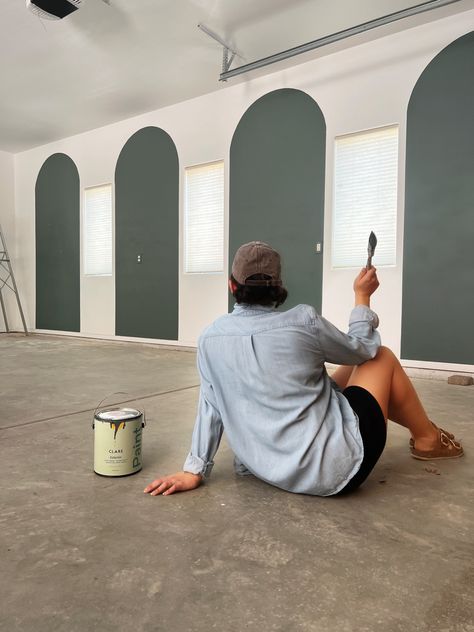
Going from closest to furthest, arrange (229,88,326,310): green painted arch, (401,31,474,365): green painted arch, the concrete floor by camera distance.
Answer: the concrete floor, (401,31,474,365): green painted arch, (229,88,326,310): green painted arch

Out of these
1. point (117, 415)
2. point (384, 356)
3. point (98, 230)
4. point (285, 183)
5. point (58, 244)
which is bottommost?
point (117, 415)

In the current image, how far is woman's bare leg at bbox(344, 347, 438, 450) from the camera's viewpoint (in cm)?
156

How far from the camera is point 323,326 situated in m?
1.39

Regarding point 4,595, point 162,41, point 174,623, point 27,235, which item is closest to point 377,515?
point 174,623

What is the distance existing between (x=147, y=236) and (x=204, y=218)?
1052 mm

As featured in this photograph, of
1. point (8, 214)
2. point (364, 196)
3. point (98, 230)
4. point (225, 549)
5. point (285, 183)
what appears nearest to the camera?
point (225, 549)

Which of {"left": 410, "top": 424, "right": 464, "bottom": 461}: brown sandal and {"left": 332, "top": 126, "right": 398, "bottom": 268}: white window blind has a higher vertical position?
{"left": 332, "top": 126, "right": 398, "bottom": 268}: white window blind

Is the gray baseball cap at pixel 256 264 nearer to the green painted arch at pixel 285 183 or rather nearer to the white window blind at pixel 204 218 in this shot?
the green painted arch at pixel 285 183

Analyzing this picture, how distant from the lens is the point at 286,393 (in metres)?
Result: 1.42

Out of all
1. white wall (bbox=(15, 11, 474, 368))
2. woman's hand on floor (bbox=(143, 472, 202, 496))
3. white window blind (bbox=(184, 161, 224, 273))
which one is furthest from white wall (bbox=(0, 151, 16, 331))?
woman's hand on floor (bbox=(143, 472, 202, 496))

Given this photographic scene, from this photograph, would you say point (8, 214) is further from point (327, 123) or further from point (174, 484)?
point (174, 484)

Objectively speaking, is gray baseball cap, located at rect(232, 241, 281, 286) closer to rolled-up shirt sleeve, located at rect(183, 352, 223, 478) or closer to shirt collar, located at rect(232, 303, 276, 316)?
shirt collar, located at rect(232, 303, 276, 316)

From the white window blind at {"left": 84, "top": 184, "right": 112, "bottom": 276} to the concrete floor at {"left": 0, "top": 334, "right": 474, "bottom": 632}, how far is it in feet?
17.8

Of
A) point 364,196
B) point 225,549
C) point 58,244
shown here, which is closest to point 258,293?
point 225,549
